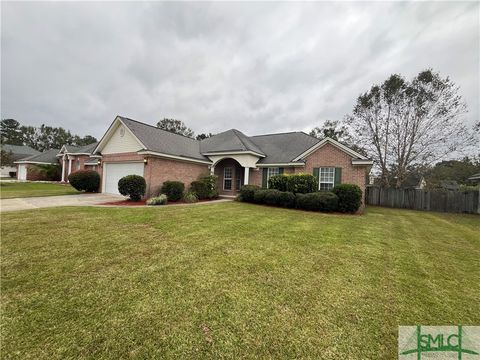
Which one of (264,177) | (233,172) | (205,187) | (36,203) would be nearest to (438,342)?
(205,187)

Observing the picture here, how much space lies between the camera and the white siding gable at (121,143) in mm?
14273

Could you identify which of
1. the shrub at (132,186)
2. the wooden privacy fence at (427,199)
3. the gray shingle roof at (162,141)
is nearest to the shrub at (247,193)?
the gray shingle roof at (162,141)

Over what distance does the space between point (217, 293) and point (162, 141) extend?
1434cm

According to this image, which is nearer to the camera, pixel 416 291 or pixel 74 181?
pixel 416 291

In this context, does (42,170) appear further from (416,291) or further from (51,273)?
(416,291)

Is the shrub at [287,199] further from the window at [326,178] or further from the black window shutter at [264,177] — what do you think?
the black window shutter at [264,177]

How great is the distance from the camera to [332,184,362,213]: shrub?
37.6 feet

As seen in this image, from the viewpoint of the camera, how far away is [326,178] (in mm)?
13977

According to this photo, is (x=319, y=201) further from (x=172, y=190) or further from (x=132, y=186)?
(x=132, y=186)

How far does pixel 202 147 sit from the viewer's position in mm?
19031

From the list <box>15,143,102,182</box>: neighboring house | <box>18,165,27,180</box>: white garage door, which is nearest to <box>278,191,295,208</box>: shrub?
<box>15,143,102,182</box>: neighboring house

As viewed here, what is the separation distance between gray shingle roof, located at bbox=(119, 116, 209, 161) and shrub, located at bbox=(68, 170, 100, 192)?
5132 mm

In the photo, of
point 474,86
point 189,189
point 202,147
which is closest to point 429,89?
point 474,86

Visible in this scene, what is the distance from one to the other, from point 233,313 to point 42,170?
128ft
